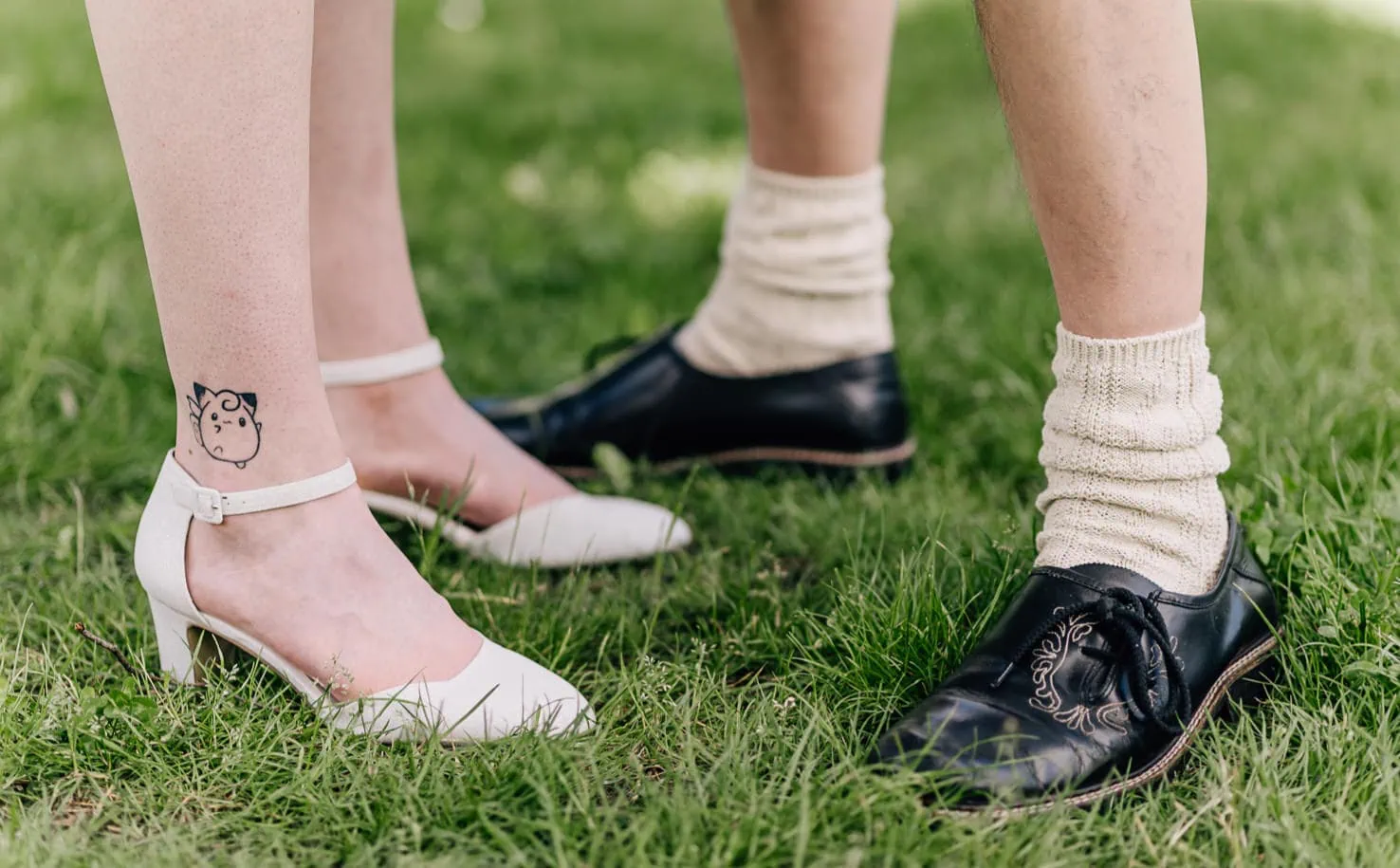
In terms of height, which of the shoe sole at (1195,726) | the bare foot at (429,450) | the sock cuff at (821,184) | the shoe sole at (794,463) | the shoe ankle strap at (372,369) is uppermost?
the sock cuff at (821,184)

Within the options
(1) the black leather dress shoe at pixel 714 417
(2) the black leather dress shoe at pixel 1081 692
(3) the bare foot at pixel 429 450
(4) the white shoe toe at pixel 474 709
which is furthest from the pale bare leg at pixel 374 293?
(2) the black leather dress shoe at pixel 1081 692

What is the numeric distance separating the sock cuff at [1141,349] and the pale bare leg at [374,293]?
761 millimetres

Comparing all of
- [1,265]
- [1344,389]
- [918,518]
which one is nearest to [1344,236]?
[1344,389]

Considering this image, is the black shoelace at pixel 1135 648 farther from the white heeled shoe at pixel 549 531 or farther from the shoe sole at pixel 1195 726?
the white heeled shoe at pixel 549 531

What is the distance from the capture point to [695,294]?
2.78m

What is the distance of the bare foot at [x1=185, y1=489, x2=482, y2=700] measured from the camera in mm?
1311

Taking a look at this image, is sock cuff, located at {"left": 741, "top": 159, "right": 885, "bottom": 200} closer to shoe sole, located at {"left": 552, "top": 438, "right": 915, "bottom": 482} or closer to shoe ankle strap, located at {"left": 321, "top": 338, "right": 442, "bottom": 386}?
shoe sole, located at {"left": 552, "top": 438, "right": 915, "bottom": 482}

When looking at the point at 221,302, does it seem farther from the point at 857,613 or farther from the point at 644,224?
the point at 644,224

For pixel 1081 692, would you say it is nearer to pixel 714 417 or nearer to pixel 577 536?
pixel 577 536

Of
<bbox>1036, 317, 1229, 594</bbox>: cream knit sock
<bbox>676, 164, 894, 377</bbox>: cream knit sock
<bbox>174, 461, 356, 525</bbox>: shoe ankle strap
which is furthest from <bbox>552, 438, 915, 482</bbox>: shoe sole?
<bbox>174, 461, 356, 525</bbox>: shoe ankle strap

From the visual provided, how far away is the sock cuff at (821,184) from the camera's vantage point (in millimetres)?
1902

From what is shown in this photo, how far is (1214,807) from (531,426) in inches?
46.4

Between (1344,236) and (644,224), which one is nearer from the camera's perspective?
(1344,236)

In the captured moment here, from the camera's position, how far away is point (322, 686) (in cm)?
131
